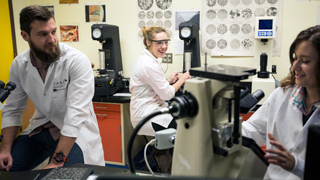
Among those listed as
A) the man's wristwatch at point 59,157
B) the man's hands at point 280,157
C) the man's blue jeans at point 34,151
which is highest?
the man's hands at point 280,157

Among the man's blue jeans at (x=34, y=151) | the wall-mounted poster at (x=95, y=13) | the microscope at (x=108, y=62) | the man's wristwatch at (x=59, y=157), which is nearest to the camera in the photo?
the man's wristwatch at (x=59, y=157)

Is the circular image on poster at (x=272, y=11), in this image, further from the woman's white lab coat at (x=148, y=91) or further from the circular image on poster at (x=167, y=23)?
the woman's white lab coat at (x=148, y=91)

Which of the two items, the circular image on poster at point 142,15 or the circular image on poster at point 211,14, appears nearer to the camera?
the circular image on poster at point 211,14

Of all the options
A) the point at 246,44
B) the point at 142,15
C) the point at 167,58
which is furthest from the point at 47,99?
the point at 246,44

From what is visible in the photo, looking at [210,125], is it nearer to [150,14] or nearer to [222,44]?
[222,44]

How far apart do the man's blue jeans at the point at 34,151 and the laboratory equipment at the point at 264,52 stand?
1.61 m

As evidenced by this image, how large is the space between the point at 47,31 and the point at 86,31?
186 cm

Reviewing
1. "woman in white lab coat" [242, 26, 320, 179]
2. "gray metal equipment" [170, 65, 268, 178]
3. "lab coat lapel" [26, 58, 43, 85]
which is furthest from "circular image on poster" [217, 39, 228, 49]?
"gray metal equipment" [170, 65, 268, 178]

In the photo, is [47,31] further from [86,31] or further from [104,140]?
[86,31]

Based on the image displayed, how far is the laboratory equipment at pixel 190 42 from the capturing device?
2.59m

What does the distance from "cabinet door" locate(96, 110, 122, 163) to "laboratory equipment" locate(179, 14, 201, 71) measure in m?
0.98

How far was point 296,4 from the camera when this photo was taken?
106 inches

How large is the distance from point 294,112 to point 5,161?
1.50m

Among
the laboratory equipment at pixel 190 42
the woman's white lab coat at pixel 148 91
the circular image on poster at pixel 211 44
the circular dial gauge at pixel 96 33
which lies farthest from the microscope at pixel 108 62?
the circular image on poster at pixel 211 44
